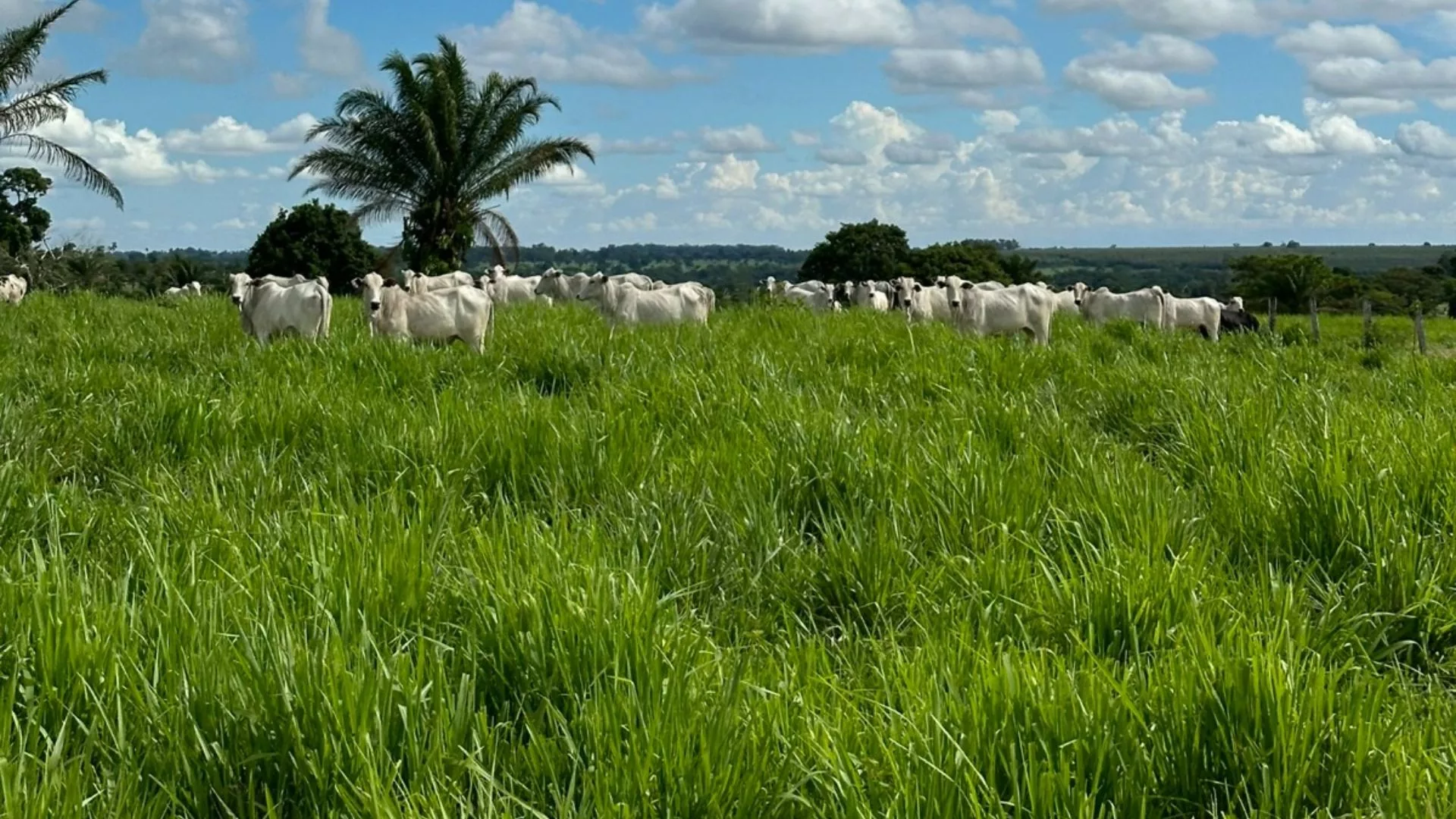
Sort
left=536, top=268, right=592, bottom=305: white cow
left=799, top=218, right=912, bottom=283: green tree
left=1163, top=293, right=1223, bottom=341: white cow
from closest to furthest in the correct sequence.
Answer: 1. left=1163, top=293, right=1223, bottom=341: white cow
2. left=536, top=268, right=592, bottom=305: white cow
3. left=799, top=218, right=912, bottom=283: green tree

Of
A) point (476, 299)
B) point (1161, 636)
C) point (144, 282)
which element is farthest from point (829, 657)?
point (144, 282)

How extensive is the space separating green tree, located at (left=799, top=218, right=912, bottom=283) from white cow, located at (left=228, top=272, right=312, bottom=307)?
4777 centimetres

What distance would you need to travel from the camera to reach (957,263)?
2584 inches

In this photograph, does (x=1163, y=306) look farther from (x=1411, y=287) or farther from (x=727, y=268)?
(x=727, y=268)

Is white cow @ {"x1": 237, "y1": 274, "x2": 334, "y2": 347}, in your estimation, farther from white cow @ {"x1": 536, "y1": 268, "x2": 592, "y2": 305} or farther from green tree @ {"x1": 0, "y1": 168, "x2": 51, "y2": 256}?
green tree @ {"x1": 0, "y1": 168, "x2": 51, "y2": 256}

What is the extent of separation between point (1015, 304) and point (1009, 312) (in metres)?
0.11

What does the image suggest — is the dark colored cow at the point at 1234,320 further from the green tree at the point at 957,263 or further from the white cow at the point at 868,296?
the green tree at the point at 957,263

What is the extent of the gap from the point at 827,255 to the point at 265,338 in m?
55.6

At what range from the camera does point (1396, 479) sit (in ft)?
16.3

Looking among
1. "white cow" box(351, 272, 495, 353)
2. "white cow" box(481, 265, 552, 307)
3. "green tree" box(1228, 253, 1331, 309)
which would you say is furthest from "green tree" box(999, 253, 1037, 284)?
"white cow" box(351, 272, 495, 353)

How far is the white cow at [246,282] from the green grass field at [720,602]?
6.01 m

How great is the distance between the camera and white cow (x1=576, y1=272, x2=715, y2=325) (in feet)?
53.6

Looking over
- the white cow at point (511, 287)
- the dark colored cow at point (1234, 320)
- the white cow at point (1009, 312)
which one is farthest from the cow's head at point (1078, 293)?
the white cow at point (1009, 312)

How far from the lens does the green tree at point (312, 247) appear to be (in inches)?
1720
